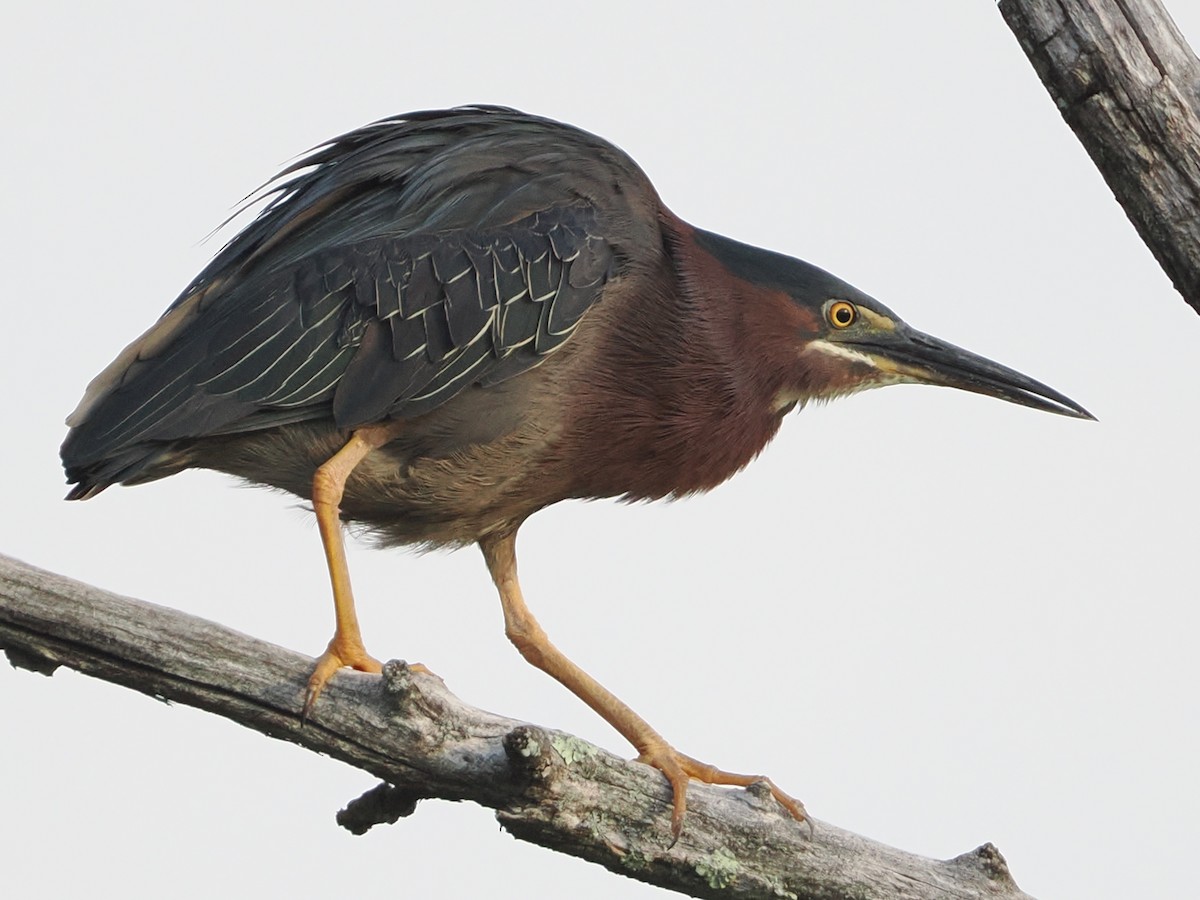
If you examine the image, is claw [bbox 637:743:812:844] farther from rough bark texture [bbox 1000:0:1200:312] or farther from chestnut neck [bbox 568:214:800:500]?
rough bark texture [bbox 1000:0:1200:312]

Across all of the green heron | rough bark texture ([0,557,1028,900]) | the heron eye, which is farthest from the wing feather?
rough bark texture ([0,557,1028,900])

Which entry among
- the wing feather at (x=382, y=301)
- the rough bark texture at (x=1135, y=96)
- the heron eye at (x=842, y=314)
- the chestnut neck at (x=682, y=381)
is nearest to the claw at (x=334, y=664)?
the wing feather at (x=382, y=301)

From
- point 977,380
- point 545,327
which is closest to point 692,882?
point 545,327

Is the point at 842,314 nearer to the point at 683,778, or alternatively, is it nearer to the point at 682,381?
the point at 682,381

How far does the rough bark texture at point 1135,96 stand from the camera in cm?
404

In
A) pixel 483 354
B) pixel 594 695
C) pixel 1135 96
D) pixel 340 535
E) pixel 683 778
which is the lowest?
pixel 683 778

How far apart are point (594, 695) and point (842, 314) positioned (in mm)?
1807

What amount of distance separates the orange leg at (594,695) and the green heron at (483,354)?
0.01 meters

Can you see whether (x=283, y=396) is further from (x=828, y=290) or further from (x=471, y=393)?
(x=828, y=290)

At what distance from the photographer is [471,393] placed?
17.7 feet

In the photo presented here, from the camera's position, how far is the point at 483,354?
5.38 m

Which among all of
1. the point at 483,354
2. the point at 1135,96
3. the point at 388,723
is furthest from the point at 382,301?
the point at 1135,96

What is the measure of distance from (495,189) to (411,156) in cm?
40

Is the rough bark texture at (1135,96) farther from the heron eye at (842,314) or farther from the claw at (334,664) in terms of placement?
the claw at (334,664)
